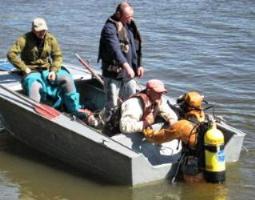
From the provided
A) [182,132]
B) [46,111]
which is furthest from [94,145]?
[182,132]

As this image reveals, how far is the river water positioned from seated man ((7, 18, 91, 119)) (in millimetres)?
791

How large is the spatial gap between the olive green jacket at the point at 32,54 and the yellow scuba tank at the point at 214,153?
2.43m

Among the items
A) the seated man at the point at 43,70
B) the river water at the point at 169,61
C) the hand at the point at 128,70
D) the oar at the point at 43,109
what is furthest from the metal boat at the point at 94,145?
the hand at the point at 128,70

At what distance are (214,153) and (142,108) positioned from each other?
968 millimetres

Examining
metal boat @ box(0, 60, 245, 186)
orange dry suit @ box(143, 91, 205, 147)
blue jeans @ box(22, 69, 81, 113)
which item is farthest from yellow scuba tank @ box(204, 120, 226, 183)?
blue jeans @ box(22, 69, 81, 113)

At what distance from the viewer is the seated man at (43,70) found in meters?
8.50

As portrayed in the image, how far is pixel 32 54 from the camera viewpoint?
865 centimetres

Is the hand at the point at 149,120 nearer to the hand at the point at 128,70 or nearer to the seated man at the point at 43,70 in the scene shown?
the hand at the point at 128,70

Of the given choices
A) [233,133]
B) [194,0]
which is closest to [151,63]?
[233,133]

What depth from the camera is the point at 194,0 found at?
20.6 meters

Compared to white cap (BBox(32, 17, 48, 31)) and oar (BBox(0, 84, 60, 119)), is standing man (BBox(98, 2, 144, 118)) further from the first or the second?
white cap (BBox(32, 17, 48, 31))

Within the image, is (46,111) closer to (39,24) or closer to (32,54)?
(32,54)

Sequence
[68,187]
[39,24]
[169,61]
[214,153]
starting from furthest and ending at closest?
1. [169,61]
2. [39,24]
3. [68,187]
4. [214,153]

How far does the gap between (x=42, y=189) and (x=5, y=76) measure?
225 cm
